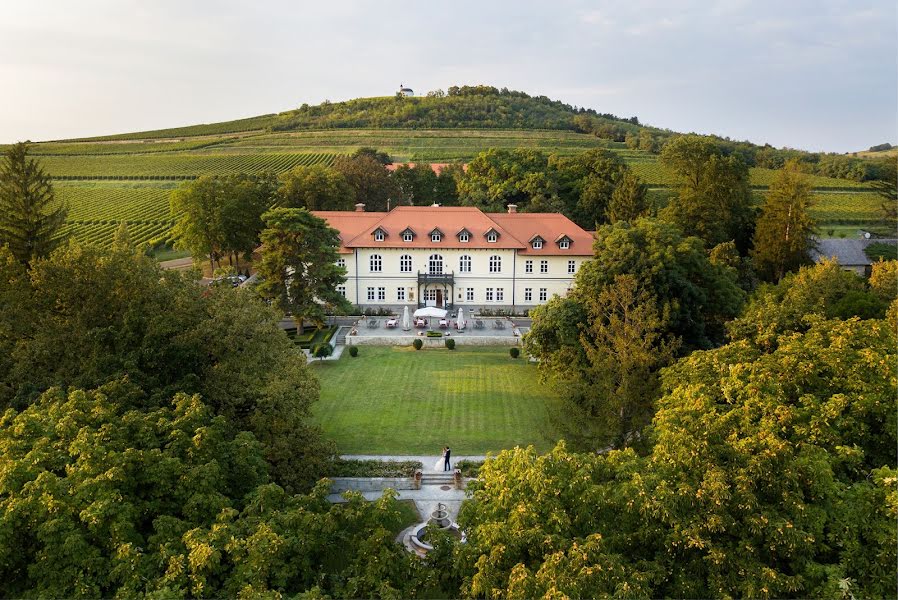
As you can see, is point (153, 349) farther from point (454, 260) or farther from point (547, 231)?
point (547, 231)

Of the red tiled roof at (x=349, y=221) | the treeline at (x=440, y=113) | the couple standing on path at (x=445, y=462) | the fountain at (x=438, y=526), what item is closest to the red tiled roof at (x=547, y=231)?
the red tiled roof at (x=349, y=221)

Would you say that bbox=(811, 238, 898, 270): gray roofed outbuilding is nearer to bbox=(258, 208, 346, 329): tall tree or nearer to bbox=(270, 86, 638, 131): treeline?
bbox=(258, 208, 346, 329): tall tree

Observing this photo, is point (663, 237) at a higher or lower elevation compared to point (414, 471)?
higher

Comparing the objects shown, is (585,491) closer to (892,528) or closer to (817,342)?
(892,528)

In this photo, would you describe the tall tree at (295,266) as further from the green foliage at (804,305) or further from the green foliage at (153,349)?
the green foliage at (804,305)

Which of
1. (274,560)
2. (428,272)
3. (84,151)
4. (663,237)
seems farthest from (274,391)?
(84,151)
